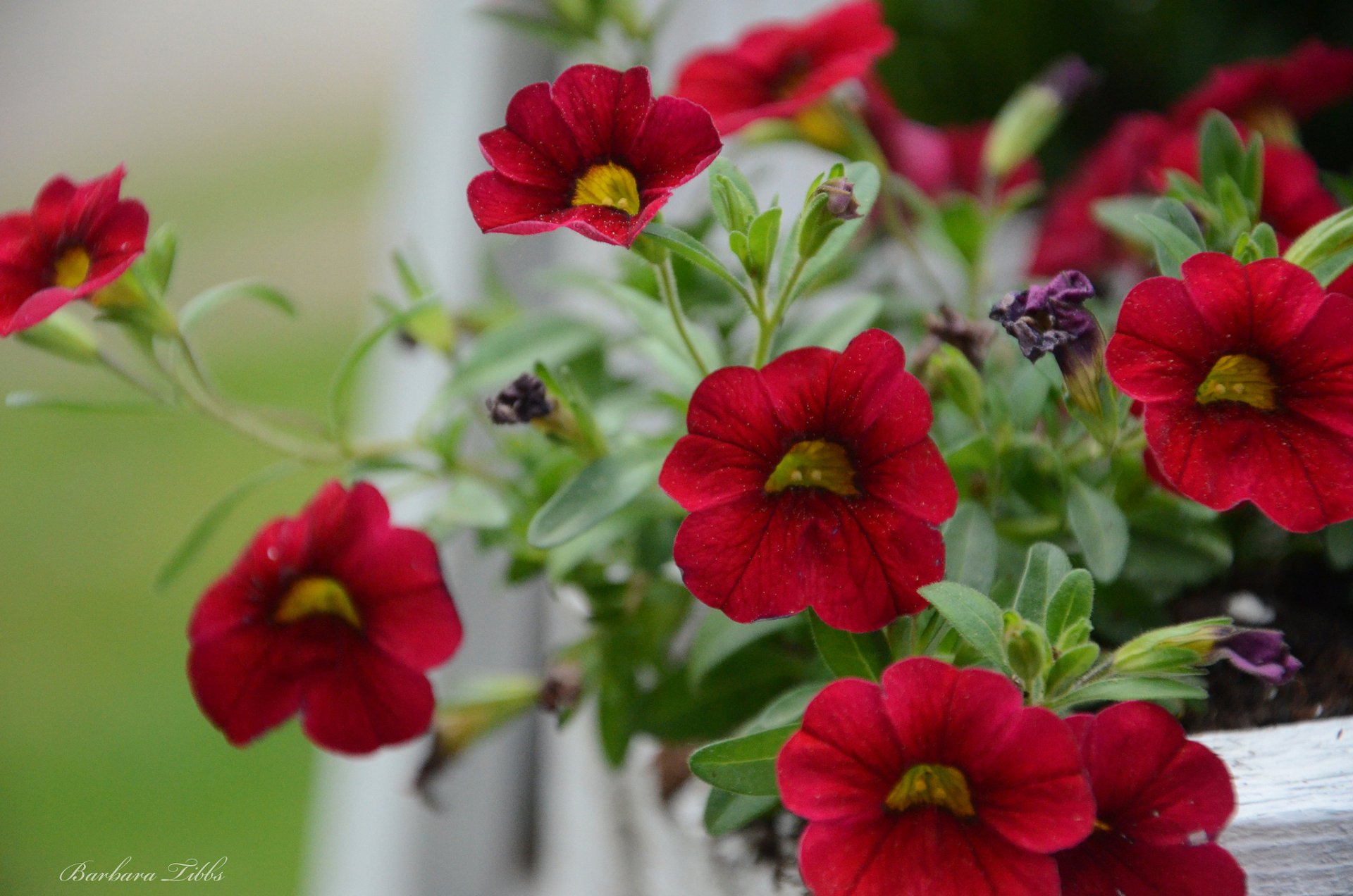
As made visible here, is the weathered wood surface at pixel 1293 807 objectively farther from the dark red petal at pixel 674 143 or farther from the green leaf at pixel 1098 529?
the dark red petal at pixel 674 143

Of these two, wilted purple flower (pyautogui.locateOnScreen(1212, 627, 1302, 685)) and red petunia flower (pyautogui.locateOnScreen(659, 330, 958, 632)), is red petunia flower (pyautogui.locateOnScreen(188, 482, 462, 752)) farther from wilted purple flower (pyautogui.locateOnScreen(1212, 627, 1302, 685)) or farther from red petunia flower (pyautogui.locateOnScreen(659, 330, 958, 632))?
wilted purple flower (pyautogui.locateOnScreen(1212, 627, 1302, 685))

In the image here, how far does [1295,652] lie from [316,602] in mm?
440

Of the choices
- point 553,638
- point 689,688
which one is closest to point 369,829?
point 553,638

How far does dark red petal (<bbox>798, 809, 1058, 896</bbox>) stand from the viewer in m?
0.28

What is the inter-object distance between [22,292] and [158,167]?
168 cm

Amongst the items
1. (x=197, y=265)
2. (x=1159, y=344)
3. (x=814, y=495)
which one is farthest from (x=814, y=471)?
(x=197, y=265)

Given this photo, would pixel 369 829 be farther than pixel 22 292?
Yes

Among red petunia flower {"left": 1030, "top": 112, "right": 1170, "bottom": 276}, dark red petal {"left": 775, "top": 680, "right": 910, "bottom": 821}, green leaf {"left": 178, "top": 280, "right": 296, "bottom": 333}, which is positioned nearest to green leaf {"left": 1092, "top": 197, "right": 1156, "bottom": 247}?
red petunia flower {"left": 1030, "top": 112, "right": 1170, "bottom": 276}

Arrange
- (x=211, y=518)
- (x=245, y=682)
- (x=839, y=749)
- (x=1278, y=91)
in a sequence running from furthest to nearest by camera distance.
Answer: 1. (x=1278, y=91)
2. (x=211, y=518)
3. (x=245, y=682)
4. (x=839, y=749)

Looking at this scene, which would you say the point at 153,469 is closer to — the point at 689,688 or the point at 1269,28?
the point at 689,688

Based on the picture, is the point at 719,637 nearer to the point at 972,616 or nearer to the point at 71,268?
the point at 972,616

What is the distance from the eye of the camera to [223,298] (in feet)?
1.52

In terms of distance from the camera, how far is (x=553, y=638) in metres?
0.91

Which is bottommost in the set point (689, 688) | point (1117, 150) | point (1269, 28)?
point (689, 688)
